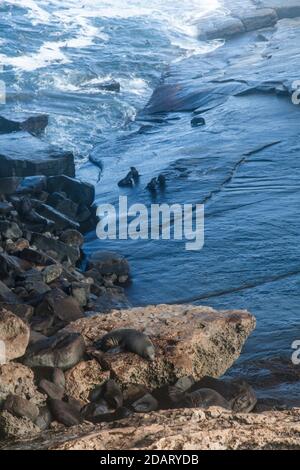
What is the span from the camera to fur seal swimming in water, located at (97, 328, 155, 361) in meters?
7.36

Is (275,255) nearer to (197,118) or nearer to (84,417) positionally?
(84,417)

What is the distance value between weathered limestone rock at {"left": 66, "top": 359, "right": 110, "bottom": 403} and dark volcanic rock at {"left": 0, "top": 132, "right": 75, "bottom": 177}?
8.02 metres

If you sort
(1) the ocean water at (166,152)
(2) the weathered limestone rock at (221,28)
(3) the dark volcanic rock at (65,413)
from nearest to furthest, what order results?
(3) the dark volcanic rock at (65,413)
(1) the ocean water at (166,152)
(2) the weathered limestone rock at (221,28)

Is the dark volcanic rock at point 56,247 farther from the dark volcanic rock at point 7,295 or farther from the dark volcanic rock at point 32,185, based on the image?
the dark volcanic rock at point 7,295

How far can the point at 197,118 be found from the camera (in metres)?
18.9

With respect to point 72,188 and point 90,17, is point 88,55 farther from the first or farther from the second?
point 72,188

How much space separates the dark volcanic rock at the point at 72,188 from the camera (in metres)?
14.1

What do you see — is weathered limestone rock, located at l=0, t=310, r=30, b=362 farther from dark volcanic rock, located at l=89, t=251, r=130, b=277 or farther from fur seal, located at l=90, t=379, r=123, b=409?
dark volcanic rock, located at l=89, t=251, r=130, b=277

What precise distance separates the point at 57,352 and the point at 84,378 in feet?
1.11

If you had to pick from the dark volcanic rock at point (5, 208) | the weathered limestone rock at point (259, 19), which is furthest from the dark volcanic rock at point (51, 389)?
the weathered limestone rock at point (259, 19)

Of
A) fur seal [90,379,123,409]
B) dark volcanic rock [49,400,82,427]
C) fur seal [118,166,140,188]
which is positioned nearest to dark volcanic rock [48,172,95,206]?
fur seal [118,166,140,188]

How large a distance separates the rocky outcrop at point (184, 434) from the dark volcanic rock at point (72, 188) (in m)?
8.31

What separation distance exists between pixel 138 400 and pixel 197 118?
12.8 meters
